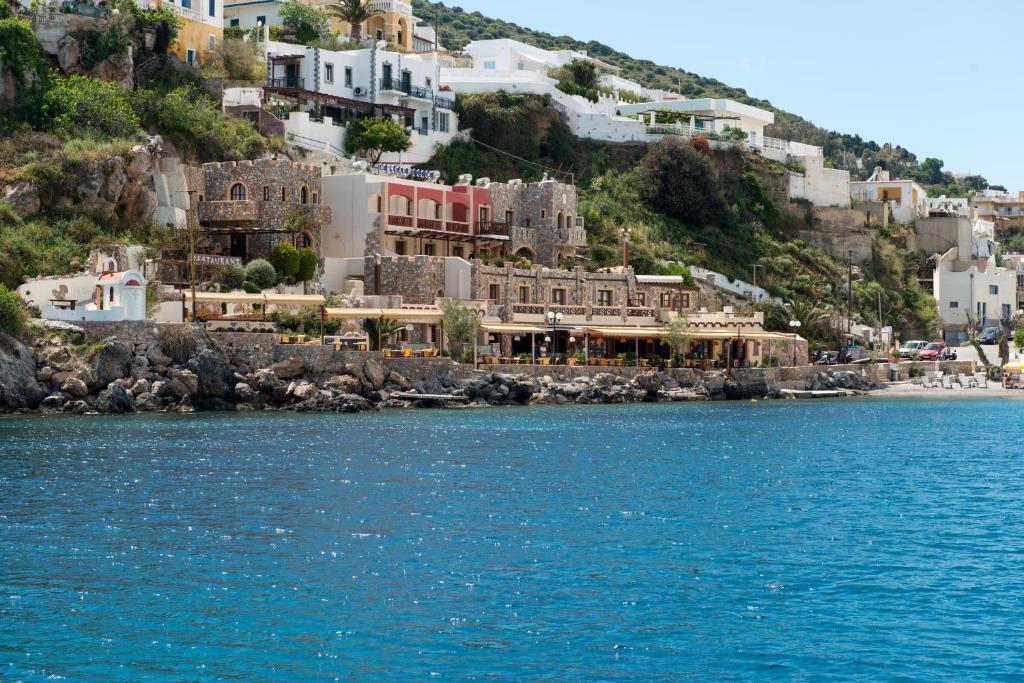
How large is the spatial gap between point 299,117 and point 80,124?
43.7 ft

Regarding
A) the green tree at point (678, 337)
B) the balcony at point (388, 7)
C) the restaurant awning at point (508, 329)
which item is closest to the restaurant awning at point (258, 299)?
the restaurant awning at point (508, 329)

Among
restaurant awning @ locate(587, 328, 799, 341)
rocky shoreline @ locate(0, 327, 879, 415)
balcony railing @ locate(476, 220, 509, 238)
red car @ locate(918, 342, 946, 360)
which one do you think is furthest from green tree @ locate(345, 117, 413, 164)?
red car @ locate(918, 342, 946, 360)

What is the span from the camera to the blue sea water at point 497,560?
18.8 m

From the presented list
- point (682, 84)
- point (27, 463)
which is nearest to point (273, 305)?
point (27, 463)

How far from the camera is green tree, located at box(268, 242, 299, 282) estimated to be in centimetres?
6366

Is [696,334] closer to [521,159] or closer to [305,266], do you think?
[305,266]

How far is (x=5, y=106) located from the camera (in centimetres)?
6394

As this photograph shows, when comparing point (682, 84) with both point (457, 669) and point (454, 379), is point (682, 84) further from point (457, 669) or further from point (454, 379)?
point (457, 669)

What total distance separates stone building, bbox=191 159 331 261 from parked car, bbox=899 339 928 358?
3871 cm

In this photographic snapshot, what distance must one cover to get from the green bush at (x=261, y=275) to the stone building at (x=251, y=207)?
149 inches

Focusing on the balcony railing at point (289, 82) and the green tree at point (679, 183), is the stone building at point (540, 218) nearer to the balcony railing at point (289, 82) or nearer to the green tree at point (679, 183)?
the balcony railing at point (289, 82)


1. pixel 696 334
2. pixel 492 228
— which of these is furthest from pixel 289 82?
pixel 696 334

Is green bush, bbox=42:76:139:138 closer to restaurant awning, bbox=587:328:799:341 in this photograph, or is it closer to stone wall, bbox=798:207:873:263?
restaurant awning, bbox=587:328:799:341

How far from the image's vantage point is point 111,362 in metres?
52.5
